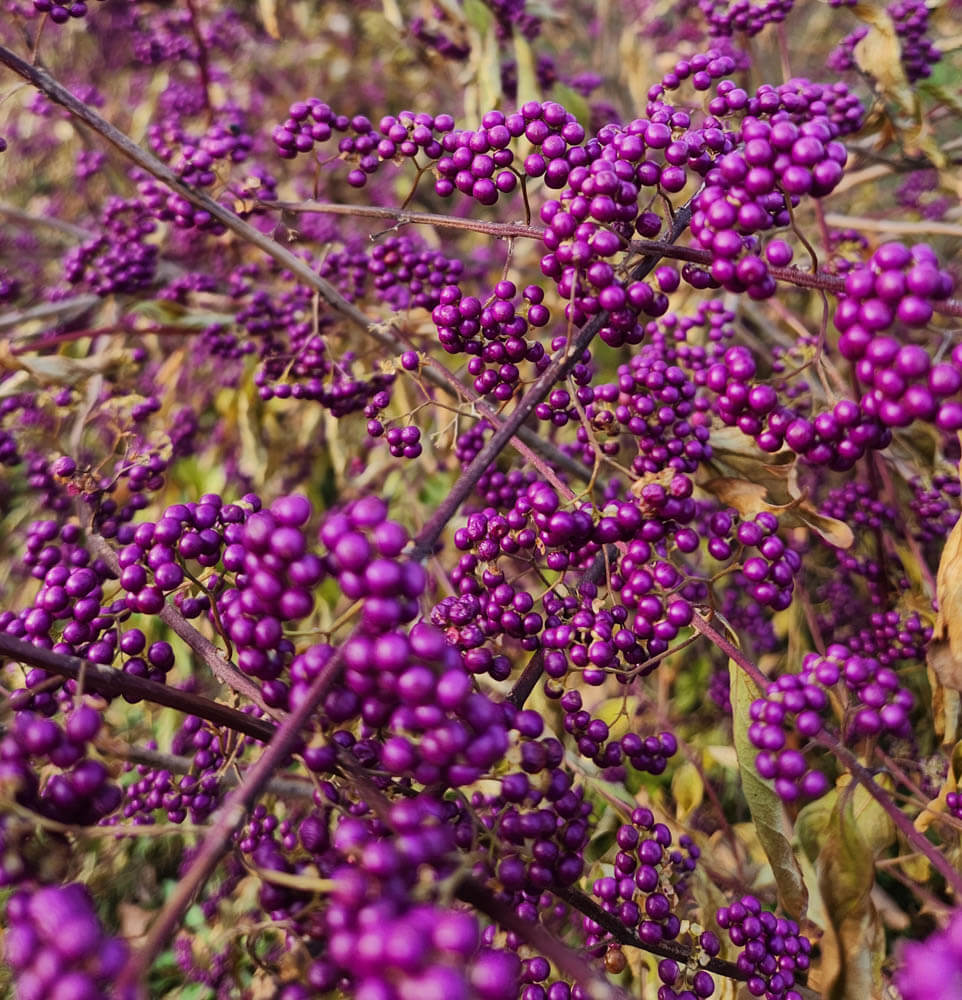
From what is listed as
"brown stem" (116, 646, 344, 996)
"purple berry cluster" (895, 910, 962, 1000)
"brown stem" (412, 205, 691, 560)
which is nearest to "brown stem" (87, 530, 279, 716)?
"brown stem" (116, 646, 344, 996)

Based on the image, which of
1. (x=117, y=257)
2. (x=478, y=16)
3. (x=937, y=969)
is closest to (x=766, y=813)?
(x=937, y=969)

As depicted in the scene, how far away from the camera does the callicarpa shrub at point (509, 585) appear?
2.89 feet

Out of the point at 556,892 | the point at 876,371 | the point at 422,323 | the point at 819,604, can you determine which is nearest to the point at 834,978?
the point at 556,892

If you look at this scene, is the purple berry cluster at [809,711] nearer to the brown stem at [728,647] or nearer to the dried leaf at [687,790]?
the brown stem at [728,647]

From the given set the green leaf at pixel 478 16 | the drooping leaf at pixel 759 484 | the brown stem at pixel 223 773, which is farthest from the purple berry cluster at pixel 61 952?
the green leaf at pixel 478 16

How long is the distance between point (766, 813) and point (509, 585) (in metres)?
0.63

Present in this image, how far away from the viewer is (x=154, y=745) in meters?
2.23

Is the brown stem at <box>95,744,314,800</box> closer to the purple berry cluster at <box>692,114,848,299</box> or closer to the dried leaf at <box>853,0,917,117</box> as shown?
the purple berry cluster at <box>692,114,848,299</box>

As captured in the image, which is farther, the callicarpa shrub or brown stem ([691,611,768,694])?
brown stem ([691,611,768,694])

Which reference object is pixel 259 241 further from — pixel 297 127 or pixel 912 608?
pixel 912 608

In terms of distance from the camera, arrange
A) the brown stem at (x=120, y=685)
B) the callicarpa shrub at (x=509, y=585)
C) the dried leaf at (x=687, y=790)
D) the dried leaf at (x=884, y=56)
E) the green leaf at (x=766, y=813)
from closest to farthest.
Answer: the callicarpa shrub at (x=509, y=585), the brown stem at (x=120, y=685), the green leaf at (x=766, y=813), the dried leaf at (x=687, y=790), the dried leaf at (x=884, y=56)

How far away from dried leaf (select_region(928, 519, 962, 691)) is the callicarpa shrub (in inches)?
0.4

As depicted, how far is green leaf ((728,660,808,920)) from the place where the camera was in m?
1.35

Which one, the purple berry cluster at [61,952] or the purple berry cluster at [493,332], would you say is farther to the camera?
the purple berry cluster at [493,332]
